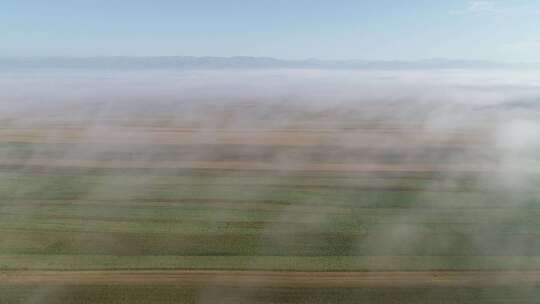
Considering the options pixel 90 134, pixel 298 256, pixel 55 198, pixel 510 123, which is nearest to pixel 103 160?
pixel 55 198

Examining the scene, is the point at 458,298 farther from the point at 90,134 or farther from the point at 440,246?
the point at 90,134

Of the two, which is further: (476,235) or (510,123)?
(510,123)

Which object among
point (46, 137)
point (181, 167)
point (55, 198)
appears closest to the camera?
point (55, 198)

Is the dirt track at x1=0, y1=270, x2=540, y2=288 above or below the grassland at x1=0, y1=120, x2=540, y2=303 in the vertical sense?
below

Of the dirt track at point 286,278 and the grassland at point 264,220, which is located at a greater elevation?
the grassland at point 264,220

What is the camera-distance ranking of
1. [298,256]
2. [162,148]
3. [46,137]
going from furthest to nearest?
A: [46,137] < [162,148] < [298,256]

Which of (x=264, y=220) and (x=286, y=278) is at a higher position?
(x=264, y=220)

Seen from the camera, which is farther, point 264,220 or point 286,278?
point 264,220
